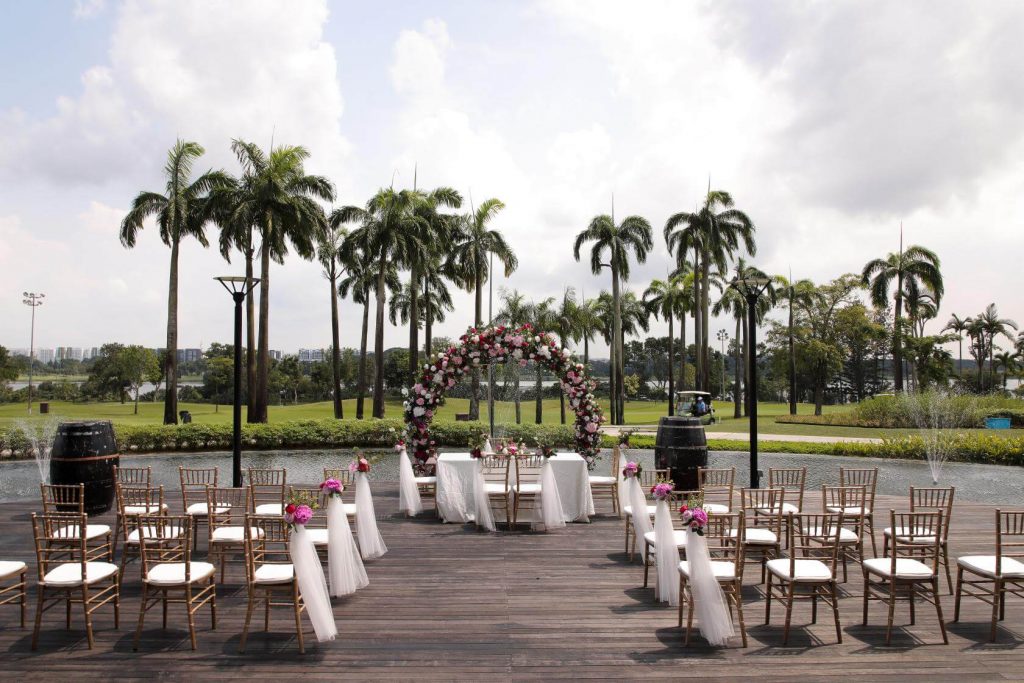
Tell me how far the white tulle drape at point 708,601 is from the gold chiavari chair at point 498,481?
15.5 ft

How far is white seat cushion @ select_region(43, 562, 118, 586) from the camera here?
237 inches

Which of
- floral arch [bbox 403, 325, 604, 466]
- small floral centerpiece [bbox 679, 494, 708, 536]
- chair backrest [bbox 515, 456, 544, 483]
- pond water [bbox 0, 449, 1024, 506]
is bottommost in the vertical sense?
pond water [bbox 0, 449, 1024, 506]

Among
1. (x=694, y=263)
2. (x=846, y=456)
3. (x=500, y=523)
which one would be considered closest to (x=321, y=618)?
(x=500, y=523)

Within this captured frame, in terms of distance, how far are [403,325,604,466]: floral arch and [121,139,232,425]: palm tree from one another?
19352mm

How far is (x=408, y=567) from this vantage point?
8547 millimetres

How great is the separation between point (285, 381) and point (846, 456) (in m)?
62.4

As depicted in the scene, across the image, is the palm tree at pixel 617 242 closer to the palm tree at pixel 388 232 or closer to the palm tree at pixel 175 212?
the palm tree at pixel 388 232

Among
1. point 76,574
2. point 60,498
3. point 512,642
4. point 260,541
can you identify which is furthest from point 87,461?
point 512,642

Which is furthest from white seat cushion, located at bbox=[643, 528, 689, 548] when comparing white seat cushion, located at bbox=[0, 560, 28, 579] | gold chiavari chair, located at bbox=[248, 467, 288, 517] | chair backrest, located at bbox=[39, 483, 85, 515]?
white seat cushion, located at bbox=[0, 560, 28, 579]

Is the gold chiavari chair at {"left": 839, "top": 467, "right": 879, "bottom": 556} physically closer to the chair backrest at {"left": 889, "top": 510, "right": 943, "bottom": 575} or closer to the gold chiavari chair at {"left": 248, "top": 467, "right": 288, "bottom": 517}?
the chair backrest at {"left": 889, "top": 510, "right": 943, "bottom": 575}

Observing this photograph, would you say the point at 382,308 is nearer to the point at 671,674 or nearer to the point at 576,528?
the point at 576,528

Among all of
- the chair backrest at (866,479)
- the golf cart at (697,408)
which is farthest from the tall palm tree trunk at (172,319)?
the chair backrest at (866,479)

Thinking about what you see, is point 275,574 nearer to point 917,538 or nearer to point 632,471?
point 632,471

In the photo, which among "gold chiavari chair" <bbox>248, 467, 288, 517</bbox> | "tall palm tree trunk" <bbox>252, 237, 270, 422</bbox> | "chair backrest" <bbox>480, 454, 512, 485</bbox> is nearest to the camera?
"gold chiavari chair" <bbox>248, 467, 288, 517</bbox>
